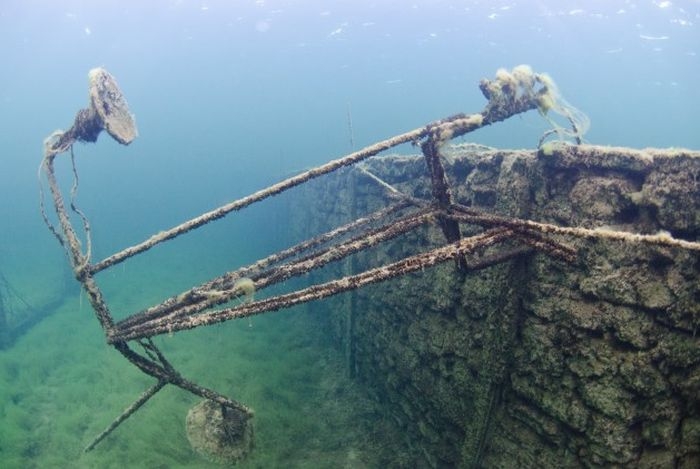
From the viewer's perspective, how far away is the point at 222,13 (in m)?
36.7

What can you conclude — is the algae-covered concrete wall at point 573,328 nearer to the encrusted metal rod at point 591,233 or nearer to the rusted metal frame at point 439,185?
the rusted metal frame at point 439,185

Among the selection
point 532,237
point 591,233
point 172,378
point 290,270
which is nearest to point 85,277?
point 172,378

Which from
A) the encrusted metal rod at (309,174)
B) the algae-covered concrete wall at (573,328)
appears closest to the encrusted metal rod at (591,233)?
the algae-covered concrete wall at (573,328)

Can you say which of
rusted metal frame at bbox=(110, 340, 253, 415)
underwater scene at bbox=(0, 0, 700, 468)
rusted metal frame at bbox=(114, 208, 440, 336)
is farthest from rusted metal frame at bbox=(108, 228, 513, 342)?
rusted metal frame at bbox=(110, 340, 253, 415)

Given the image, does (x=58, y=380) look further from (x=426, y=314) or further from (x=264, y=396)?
(x=426, y=314)

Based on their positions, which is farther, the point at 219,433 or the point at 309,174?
the point at 219,433

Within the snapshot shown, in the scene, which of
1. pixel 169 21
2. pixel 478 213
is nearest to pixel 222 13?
pixel 169 21

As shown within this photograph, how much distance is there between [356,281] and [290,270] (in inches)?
26.9

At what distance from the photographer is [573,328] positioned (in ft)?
11.6

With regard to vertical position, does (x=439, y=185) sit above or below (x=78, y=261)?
above

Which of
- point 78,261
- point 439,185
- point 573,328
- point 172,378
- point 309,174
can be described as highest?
point 309,174

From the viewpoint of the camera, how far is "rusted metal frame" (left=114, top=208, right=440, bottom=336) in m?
3.46

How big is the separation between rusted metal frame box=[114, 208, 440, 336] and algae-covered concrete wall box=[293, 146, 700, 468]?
106 centimetres

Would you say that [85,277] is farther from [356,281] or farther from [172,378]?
[356,281]
